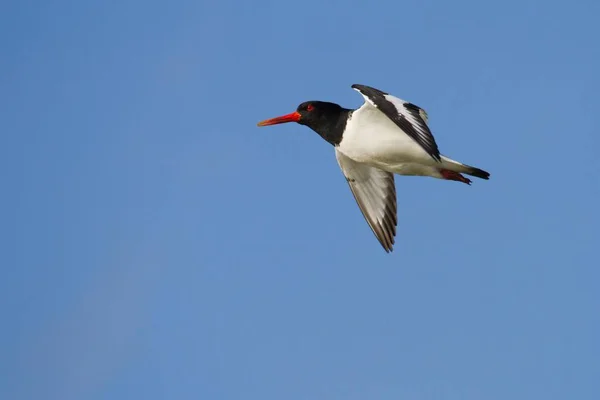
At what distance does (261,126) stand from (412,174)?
2.94m

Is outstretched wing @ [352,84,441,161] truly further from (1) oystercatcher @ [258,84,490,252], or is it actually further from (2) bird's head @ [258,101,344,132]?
(2) bird's head @ [258,101,344,132]

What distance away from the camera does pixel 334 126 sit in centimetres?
1981

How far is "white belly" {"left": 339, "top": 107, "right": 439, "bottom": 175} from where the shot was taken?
19016mm

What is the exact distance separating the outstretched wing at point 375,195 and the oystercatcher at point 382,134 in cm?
15

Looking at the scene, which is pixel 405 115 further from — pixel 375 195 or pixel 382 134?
pixel 375 195

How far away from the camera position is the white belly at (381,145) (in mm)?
19016

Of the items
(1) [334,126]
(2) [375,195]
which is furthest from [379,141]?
(2) [375,195]

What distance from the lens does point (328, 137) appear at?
65.4 feet

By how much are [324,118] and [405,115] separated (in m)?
2.01

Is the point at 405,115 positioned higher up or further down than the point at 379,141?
higher up

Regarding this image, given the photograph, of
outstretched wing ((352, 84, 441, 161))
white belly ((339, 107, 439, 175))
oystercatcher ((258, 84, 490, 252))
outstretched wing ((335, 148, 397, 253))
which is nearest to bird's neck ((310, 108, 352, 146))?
oystercatcher ((258, 84, 490, 252))

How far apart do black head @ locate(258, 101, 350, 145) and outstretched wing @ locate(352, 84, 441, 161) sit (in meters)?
1.04

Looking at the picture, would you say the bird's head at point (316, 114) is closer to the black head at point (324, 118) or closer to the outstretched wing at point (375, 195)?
the black head at point (324, 118)

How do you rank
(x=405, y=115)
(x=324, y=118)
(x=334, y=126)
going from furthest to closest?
1. (x=324, y=118)
2. (x=334, y=126)
3. (x=405, y=115)
